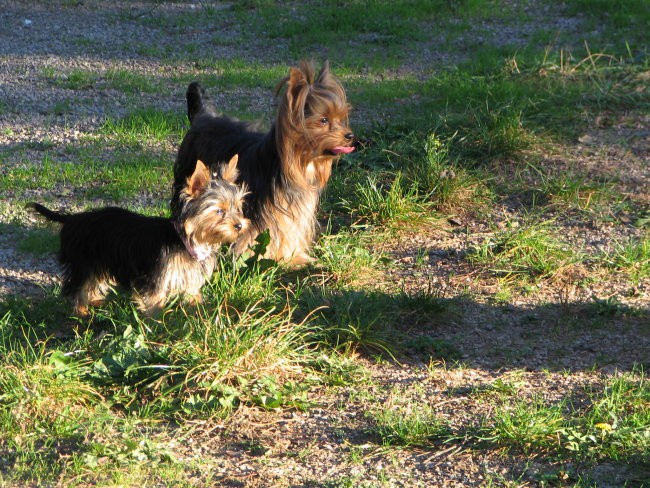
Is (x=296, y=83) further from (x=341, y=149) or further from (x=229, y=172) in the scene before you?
(x=229, y=172)

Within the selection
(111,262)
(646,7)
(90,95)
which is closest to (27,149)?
(90,95)

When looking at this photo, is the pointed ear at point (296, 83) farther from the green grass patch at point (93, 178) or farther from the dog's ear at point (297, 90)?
the green grass patch at point (93, 178)

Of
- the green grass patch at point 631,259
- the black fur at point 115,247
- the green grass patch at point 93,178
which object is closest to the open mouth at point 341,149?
the black fur at point 115,247

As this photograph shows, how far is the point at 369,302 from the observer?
5.71 m

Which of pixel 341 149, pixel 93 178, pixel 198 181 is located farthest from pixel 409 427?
pixel 93 178

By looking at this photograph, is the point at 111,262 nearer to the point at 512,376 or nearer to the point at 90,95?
the point at 512,376

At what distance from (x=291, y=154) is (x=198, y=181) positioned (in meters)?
1.07

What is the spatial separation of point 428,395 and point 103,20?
1024 cm

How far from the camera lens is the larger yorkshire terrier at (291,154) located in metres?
6.11

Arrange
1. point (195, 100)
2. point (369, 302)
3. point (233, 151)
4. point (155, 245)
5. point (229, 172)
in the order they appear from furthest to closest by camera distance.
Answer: point (195, 100), point (233, 151), point (369, 302), point (229, 172), point (155, 245)

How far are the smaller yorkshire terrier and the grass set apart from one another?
0.15 meters

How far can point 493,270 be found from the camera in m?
6.46

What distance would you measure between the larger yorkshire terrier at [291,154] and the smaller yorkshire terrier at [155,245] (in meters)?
0.73

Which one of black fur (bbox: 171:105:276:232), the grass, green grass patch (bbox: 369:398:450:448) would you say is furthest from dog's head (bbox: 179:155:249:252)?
green grass patch (bbox: 369:398:450:448)
